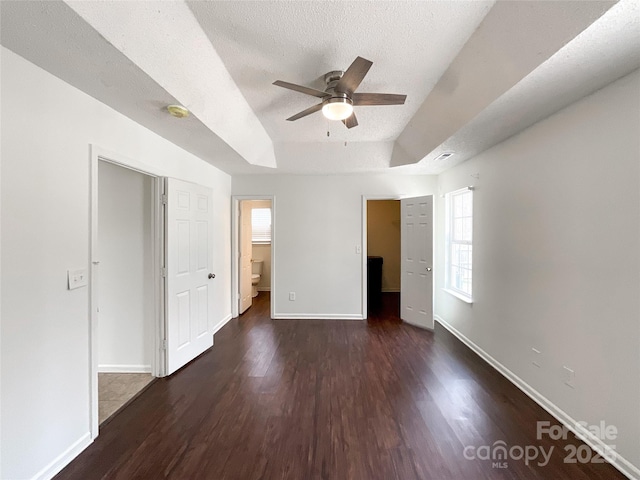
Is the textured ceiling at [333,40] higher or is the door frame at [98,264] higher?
the textured ceiling at [333,40]

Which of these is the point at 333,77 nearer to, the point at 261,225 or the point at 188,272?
the point at 188,272

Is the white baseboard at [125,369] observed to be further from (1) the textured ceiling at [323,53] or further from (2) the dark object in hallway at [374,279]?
(2) the dark object in hallway at [374,279]

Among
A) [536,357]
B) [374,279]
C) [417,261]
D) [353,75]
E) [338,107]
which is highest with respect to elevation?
[353,75]

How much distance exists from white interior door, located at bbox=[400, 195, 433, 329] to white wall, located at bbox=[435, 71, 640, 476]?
1.10m

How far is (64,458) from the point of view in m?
1.69

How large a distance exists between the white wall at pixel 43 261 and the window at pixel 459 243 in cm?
387

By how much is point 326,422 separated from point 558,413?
1.77 m

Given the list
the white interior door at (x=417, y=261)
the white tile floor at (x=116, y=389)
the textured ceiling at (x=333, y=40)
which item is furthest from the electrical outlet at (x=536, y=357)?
the white tile floor at (x=116, y=389)

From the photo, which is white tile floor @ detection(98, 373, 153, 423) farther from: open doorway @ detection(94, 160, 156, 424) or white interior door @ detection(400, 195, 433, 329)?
white interior door @ detection(400, 195, 433, 329)

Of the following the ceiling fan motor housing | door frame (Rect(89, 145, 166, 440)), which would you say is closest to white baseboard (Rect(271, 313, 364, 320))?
door frame (Rect(89, 145, 166, 440))

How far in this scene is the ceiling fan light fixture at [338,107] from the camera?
6.45 ft

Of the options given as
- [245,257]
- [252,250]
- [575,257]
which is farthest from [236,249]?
[575,257]

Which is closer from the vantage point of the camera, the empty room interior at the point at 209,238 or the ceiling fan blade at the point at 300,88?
the empty room interior at the point at 209,238

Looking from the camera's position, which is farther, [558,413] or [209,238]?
[209,238]
